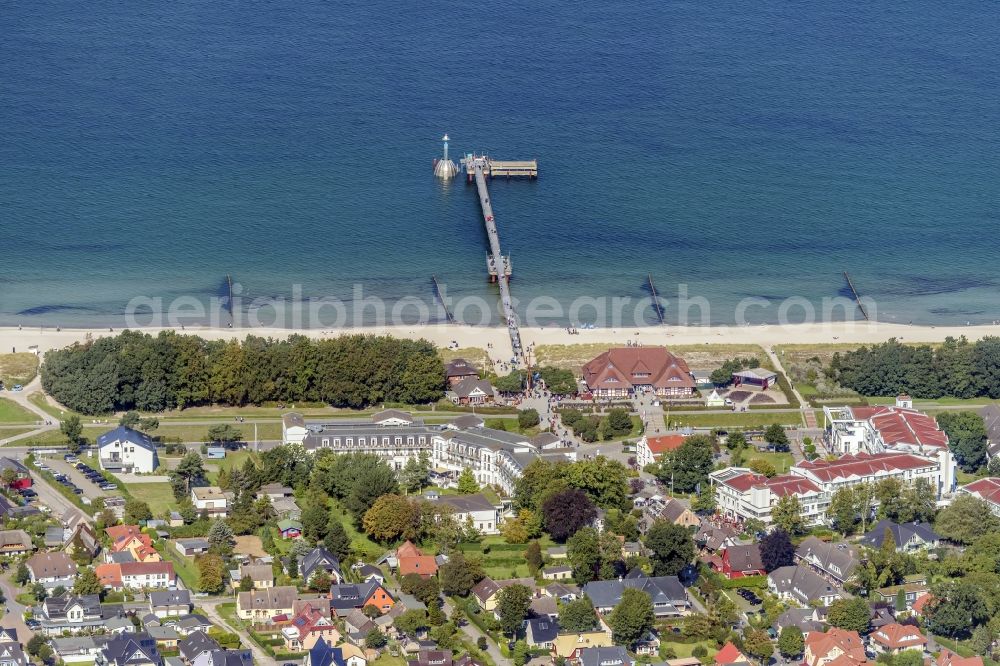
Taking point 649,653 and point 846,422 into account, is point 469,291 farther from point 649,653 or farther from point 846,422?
point 649,653

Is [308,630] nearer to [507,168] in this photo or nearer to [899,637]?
[899,637]

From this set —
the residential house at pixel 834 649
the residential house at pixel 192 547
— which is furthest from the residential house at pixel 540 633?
the residential house at pixel 192 547

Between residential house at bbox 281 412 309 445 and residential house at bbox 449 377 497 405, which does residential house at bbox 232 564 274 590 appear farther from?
residential house at bbox 449 377 497 405

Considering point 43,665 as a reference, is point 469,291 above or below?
above

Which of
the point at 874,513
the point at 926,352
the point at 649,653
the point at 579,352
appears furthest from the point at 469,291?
the point at 649,653

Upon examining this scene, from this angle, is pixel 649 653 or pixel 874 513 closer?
pixel 649 653

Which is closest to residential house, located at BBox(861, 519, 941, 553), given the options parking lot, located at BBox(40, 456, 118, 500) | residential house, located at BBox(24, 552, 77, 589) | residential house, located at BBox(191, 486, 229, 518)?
residential house, located at BBox(191, 486, 229, 518)
